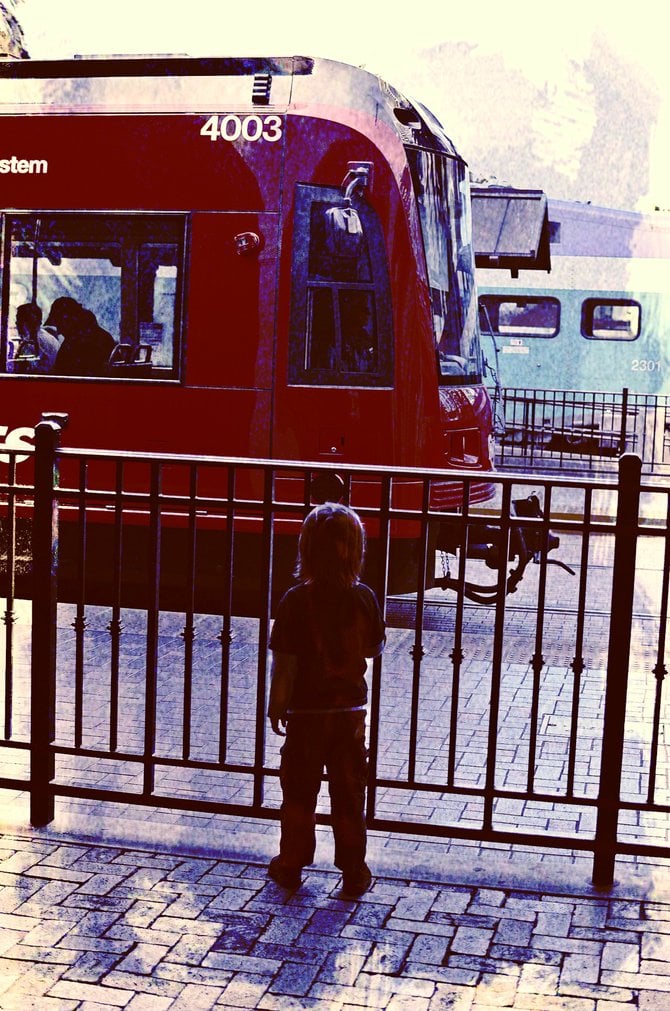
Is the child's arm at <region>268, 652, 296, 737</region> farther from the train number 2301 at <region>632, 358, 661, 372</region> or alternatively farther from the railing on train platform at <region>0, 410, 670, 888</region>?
the train number 2301 at <region>632, 358, 661, 372</region>

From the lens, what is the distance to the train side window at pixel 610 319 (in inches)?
963

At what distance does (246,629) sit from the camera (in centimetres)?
952

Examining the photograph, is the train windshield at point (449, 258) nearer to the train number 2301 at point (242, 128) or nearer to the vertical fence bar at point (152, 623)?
the train number 2301 at point (242, 128)

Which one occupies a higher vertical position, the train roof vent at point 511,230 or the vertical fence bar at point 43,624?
the train roof vent at point 511,230

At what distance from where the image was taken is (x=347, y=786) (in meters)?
4.65

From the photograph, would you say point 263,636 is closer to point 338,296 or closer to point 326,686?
point 326,686

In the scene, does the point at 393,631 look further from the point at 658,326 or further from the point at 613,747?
the point at 658,326

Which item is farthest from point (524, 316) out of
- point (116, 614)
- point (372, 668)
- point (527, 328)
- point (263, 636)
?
point (263, 636)

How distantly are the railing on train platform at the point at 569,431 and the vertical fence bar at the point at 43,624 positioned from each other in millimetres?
15633

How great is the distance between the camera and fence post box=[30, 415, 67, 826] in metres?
5.23

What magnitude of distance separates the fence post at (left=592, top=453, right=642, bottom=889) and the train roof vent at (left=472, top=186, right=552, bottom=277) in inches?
521

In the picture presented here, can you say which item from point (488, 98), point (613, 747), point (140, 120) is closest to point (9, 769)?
point (613, 747)

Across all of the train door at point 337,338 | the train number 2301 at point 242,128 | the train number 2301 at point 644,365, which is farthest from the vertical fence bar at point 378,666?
the train number 2301 at point 644,365

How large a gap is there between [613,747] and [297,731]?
3.73 ft
